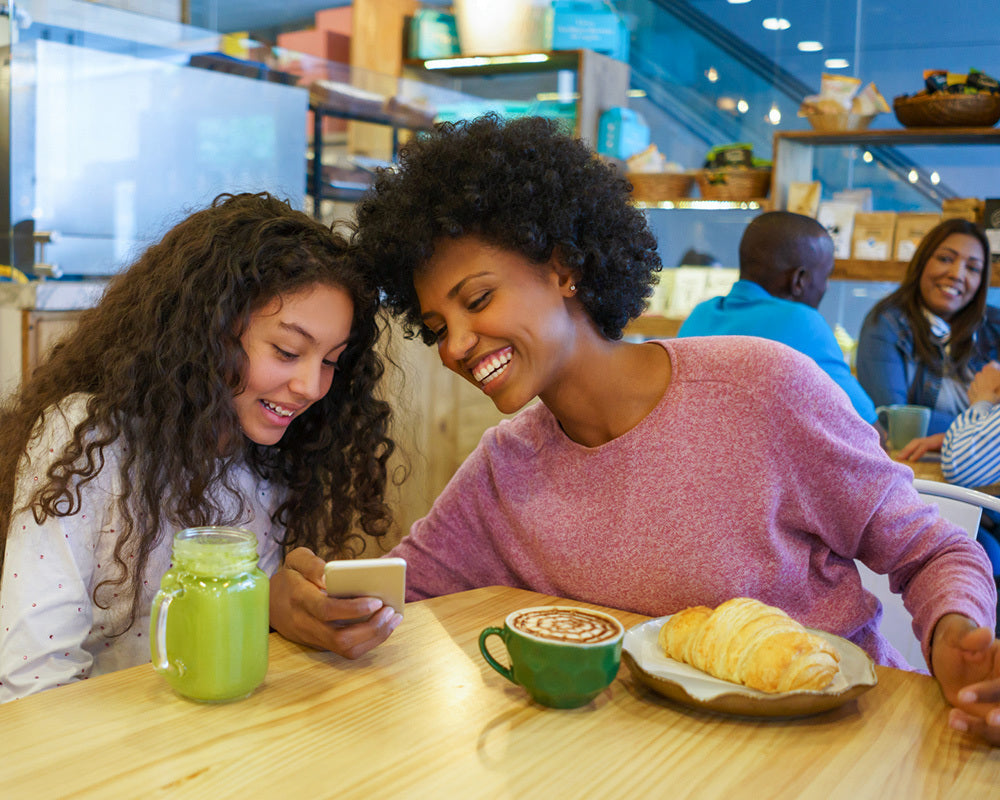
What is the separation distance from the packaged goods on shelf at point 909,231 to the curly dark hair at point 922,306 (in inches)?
8.5

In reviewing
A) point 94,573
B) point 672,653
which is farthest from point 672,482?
point 94,573

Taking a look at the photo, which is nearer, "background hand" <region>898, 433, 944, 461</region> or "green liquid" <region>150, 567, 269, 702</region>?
"green liquid" <region>150, 567, 269, 702</region>

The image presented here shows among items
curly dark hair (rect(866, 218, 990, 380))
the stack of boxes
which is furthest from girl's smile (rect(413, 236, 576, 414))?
the stack of boxes

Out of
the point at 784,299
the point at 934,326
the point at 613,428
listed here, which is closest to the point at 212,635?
the point at 613,428

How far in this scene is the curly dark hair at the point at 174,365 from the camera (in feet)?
4.25

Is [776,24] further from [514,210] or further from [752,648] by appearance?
[752,648]

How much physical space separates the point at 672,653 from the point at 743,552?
0.30m

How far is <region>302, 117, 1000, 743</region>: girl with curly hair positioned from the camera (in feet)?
4.17

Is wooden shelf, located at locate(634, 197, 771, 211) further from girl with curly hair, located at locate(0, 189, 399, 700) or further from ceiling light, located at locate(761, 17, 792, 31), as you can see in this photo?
girl with curly hair, located at locate(0, 189, 399, 700)

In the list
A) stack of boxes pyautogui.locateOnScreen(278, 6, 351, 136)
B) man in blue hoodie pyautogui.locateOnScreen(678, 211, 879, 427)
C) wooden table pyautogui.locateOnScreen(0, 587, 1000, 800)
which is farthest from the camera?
stack of boxes pyautogui.locateOnScreen(278, 6, 351, 136)

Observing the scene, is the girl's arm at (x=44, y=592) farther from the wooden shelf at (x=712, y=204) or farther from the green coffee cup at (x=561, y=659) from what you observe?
the wooden shelf at (x=712, y=204)

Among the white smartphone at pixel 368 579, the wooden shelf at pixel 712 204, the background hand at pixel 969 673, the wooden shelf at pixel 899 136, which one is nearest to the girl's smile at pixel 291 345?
the white smartphone at pixel 368 579

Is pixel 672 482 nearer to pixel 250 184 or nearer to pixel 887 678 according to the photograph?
pixel 887 678

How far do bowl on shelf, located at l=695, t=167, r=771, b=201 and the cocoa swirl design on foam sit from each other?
143 inches
